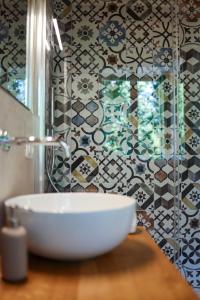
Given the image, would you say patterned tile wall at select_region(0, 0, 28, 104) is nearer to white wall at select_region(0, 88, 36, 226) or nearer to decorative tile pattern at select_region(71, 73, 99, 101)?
white wall at select_region(0, 88, 36, 226)

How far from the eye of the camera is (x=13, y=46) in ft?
4.54

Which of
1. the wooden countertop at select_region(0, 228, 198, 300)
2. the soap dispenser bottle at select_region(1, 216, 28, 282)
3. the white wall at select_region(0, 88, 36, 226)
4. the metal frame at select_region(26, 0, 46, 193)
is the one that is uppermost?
the metal frame at select_region(26, 0, 46, 193)

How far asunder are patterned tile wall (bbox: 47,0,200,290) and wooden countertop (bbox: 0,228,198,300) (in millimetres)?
1420

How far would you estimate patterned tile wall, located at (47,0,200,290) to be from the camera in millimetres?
2227

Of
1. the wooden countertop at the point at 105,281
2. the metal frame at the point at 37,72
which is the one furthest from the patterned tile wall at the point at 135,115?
the wooden countertop at the point at 105,281

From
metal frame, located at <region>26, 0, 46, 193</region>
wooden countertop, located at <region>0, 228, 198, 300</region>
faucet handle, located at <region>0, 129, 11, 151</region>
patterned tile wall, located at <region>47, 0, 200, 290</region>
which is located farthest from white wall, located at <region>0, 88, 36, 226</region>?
patterned tile wall, located at <region>47, 0, 200, 290</region>

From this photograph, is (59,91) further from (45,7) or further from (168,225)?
(168,225)

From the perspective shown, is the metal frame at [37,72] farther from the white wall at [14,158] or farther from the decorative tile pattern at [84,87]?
the decorative tile pattern at [84,87]

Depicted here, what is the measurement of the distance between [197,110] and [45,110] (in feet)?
3.95

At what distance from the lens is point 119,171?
88.1 inches

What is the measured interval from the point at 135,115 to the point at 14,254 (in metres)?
1.76

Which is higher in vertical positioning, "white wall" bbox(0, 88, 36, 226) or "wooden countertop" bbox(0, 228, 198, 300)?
"white wall" bbox(0, 88, 36, 226)

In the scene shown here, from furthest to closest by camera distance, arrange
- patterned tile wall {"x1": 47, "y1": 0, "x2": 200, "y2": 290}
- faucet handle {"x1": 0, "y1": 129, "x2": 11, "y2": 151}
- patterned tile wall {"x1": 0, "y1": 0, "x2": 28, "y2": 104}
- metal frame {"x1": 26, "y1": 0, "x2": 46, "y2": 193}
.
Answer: patterned tile wall {"x1": 47, "y1": 0, "x2": 200, "y2": 290}, metal frame {"x1": 26, "y1": 0, "x2": 46, "y2": 193}, patterned tile wall {"x1": 0, "y1": 0, "x2": 28, "y2": 104}, faucet handle {"x1": 0, "y1": 129, "x2": 11, "y2": 151}

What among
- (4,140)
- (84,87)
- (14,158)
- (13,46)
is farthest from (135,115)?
(4,140)
